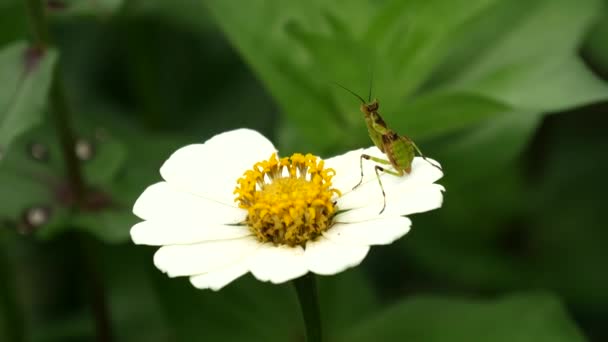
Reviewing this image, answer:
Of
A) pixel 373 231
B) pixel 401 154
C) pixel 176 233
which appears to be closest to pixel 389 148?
pixel 401 154

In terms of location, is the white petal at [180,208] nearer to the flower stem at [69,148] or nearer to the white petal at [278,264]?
the white petal at [278,264]

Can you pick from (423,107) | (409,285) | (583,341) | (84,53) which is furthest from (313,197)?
(84,53)

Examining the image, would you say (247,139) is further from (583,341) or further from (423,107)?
(583,341)

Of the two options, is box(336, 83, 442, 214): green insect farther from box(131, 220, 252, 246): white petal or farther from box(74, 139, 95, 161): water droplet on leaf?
box(74, 139, 95, 161): water droplet on leaf

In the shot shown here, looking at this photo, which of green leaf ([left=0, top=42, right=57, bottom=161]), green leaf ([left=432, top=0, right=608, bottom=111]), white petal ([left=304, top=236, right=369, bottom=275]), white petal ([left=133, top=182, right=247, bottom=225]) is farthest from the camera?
green leaf ([left=432, top=0, right=608, bottom=111])

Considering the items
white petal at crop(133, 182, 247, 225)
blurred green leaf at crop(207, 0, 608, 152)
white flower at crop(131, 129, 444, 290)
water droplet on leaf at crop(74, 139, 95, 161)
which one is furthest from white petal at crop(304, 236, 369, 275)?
water droplet on leaf at crop(74, 139, 95, 161)

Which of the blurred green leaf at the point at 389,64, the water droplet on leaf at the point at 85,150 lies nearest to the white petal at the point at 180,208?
the blurred green leaf at the point at 389,64
